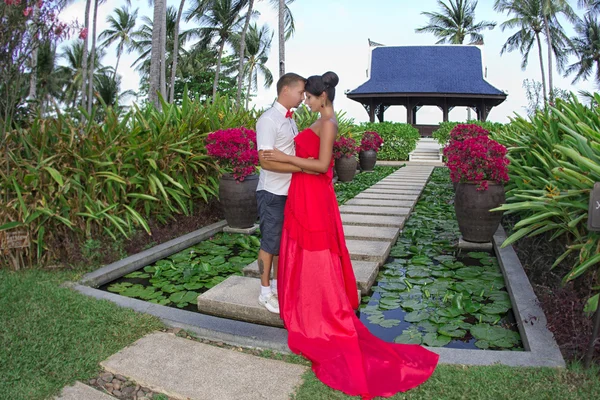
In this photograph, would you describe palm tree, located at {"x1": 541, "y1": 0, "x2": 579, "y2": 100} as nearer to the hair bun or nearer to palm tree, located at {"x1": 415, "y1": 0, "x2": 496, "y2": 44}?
palm tree, located at {"x1": 415, "y1": 0, "x2": 496, "y2": 44}

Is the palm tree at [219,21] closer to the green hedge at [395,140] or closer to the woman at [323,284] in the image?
the green hedge at [395,140]

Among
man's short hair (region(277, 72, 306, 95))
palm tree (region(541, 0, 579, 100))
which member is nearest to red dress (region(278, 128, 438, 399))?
man's short hair (region(277, 72, 306, 95))

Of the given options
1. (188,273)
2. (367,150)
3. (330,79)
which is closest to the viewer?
(330,79)

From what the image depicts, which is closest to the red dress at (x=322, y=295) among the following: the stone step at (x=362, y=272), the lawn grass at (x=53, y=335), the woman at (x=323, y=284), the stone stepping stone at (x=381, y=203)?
→ the woman at (x=323, y=284)

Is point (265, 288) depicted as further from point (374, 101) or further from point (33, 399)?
point (374, 101)

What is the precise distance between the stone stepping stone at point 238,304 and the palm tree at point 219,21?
1155 inches

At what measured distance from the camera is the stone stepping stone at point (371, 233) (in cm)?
555

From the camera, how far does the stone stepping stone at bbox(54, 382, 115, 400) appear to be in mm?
2531

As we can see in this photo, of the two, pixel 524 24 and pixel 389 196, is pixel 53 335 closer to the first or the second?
pixel 389 196

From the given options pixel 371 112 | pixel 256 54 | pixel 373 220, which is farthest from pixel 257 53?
pixel 373 220

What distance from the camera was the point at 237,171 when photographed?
5895mm

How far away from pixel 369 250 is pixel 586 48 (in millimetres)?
40674

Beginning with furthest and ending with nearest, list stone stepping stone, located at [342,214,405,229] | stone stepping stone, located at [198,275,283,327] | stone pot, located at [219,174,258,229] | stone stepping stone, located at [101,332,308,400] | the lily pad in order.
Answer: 1. stone stepping stone, located at [342,214,405,229]
2. stone pot, located at [219,174,258,229]
3. stone stepping stone, located at [198,275,283,327]
4. the lily pad
5. stone stepping stone, located at [101,332,308,400]

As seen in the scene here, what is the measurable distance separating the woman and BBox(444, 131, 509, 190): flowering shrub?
2495 millimetres
